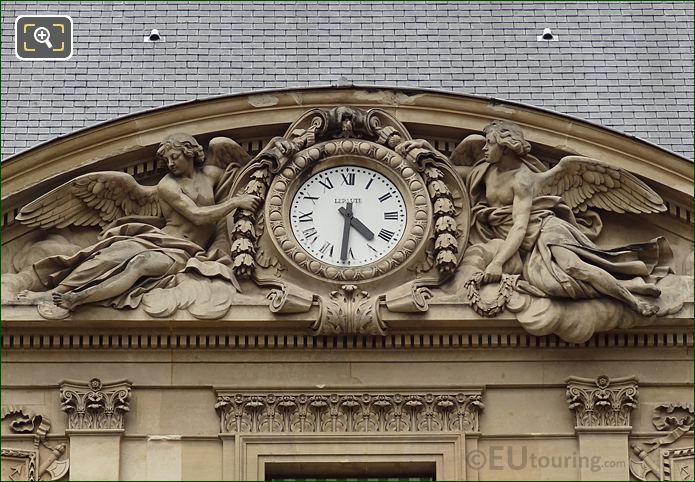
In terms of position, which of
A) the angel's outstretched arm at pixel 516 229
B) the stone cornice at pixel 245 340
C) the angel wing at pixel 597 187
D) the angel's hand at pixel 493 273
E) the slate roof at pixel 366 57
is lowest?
the stone cornice at pixel 245 340

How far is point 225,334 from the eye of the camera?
2402 centimetres

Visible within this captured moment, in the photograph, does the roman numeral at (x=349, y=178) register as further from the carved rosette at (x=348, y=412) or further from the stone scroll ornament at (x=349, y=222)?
the carved rosette at (x=348, y=412)

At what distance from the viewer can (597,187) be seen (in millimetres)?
24516

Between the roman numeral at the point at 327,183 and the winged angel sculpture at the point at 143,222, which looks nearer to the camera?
the winged angel sculpture at the point at 143,222

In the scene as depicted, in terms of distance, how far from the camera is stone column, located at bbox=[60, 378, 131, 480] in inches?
926

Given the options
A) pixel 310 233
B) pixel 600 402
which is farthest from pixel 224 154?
pixel 600 402

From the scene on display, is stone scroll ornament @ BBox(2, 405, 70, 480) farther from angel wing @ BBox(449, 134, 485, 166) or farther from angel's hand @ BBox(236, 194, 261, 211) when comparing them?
angel wing @ BBox(449, 134, 485, 166)

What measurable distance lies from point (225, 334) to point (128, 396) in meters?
1.05

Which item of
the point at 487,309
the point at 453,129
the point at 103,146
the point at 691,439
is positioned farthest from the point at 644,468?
the point at 103,146

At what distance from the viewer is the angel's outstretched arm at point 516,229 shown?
2402cm

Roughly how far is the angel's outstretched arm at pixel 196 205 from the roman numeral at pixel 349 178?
0.84 meters

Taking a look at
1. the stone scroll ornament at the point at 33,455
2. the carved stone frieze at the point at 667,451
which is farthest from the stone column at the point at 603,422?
the stone scroll ornament at the point at 33,455

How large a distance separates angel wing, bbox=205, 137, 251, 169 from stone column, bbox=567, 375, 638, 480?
3723mm

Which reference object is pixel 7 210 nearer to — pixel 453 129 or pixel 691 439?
pixel 453 129
